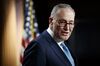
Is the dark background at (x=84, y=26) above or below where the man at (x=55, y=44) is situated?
below

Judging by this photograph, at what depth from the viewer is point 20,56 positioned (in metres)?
4.44

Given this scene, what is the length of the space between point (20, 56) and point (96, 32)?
116 cm

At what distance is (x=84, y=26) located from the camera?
4.36 meters

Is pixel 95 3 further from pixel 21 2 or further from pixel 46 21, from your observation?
pixel 21 2

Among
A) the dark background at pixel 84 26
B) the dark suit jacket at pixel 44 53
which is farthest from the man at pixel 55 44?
the dark background at pixel 84 26

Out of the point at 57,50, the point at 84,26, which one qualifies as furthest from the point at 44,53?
the point at 84,26

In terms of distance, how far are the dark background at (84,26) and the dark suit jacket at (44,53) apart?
2884mm

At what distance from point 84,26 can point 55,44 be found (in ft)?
9.81

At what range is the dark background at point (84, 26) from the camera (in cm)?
424

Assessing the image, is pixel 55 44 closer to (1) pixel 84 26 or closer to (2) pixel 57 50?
(2) pixel 57 50

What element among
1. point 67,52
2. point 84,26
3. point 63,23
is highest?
point 63,23

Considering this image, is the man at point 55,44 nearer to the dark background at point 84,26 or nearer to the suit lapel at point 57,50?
the suit lapel at point 57,50

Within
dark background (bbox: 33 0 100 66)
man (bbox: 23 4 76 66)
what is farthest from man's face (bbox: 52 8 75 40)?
dark background (bbox: 33 0 100 66)

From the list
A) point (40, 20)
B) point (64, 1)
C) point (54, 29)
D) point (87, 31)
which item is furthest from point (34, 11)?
A: point (54, 29)
